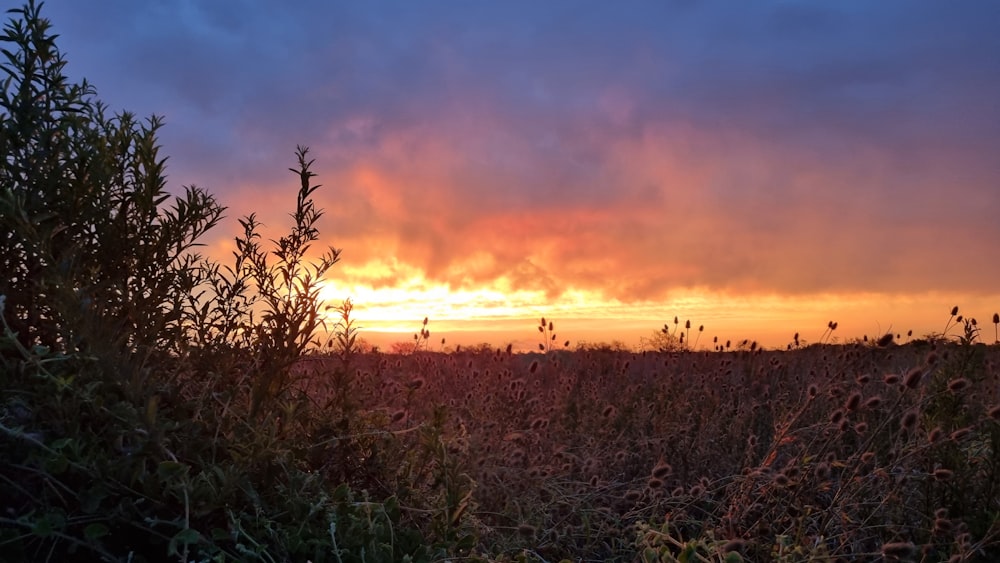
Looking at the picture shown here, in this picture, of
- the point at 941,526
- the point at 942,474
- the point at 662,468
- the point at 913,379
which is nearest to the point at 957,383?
the point at 913,379

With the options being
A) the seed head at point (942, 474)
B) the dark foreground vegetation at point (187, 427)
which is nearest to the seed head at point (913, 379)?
the dark foreground vegetation at point (187, 427)

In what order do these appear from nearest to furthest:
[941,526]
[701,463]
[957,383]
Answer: [941,526] < [957,383] < [701,463]

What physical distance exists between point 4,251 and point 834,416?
344 cm

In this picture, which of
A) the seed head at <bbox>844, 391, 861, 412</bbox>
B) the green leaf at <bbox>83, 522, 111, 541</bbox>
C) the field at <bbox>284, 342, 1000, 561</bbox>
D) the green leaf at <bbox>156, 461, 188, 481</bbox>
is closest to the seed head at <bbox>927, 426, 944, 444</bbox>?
the field at <bbox>284, 342, 1000, 561</bbox>

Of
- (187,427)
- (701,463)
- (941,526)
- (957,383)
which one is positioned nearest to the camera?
(187,427)

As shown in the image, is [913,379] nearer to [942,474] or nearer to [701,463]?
[942,474]

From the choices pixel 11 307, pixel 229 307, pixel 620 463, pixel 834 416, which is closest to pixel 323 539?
pixel 229 307

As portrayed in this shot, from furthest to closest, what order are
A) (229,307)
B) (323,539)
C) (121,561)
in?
(229,307) → (323,539) → (121,561)

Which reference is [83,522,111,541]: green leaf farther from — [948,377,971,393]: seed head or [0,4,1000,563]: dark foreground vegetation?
[948,377,971,393]: seed head

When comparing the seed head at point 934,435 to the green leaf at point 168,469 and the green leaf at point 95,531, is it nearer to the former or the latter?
the green leaf at point 168,469

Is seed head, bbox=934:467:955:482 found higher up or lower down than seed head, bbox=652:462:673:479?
higher up

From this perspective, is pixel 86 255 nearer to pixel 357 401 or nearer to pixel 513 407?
pixel 357 401

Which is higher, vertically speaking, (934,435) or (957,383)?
(957,383)

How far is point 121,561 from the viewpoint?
1.97m
